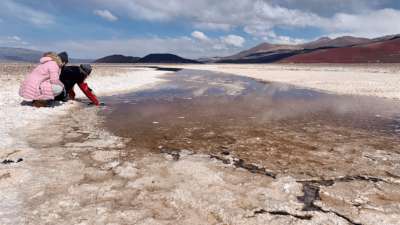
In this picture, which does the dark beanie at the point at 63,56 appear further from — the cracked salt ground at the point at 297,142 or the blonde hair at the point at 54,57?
the cracked salt ground at the point at 297,142

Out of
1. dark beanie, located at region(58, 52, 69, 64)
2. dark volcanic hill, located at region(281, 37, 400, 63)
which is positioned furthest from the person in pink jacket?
dark volcanic hill, located at region(281, 37, 400, 63)

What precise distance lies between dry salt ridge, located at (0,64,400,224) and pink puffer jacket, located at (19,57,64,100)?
3962 mm

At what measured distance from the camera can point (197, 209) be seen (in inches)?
145

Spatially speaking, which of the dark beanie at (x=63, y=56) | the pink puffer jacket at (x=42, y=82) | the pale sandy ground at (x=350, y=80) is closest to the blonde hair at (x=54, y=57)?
the pink puffer jacket at (x=42, y=82)

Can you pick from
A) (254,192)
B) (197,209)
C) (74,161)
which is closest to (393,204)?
(254,192)

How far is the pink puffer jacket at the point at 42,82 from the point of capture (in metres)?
10.1

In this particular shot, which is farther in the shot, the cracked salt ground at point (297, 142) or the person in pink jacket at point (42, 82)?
the person in pink jacket at point (42, 82)

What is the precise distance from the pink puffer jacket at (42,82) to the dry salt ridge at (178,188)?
13.0 ft

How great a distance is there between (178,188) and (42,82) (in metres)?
8.02

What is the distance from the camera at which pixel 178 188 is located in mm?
4258

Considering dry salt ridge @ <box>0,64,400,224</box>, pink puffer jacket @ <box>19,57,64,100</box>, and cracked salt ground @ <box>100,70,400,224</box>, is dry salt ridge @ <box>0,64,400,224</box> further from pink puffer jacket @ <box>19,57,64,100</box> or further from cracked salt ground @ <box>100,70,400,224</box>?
pink puffer jacket @ <box>19,57,64,100</box>

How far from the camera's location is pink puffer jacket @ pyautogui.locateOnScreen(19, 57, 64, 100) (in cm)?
1012

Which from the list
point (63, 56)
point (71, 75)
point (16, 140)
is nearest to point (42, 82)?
point (63, 56)

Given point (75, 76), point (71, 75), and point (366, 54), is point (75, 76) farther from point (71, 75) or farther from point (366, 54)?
point (366, 54)
